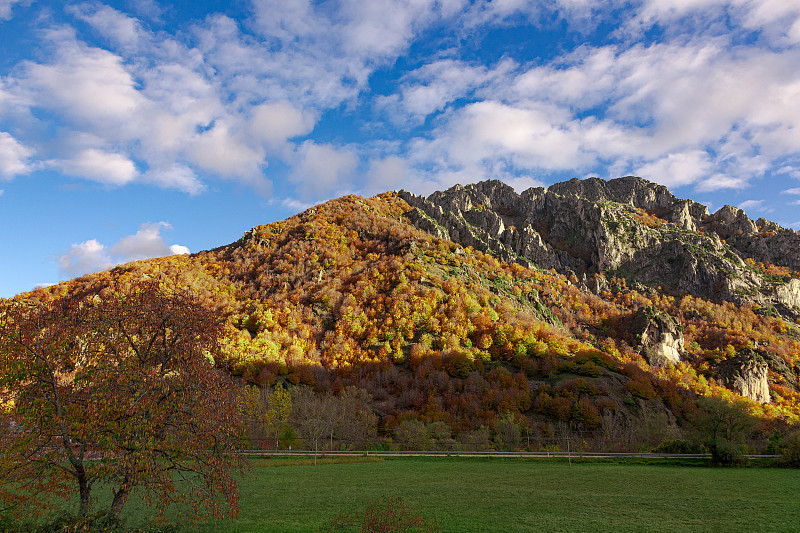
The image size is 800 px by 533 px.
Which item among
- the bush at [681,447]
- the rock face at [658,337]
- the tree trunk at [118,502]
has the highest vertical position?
the rock face at [658,337]

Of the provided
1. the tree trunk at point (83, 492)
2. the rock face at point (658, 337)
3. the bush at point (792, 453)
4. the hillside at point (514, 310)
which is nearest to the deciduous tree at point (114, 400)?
the tree trunk at point (83, 492)

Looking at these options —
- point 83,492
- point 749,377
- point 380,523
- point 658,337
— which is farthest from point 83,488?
point 749,377

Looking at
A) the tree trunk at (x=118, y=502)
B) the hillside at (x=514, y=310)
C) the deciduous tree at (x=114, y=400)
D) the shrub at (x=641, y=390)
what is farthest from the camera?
the hillside at (x=514, y=310)

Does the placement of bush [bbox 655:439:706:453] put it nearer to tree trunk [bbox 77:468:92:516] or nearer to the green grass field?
the green grass field

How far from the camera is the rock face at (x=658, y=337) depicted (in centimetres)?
10862

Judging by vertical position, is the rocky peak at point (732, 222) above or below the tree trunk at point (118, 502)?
above

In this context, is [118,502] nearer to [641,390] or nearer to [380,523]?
[380,523]

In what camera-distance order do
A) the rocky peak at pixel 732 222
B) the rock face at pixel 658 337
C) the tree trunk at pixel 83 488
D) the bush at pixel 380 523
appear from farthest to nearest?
the rocky peak at pixel 732 222
the rock face at pixel 658 337
the bush at pixel 380 523
the tree trunk at pixel 83 488

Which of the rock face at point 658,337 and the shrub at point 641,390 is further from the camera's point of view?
the rock face at point 658,337

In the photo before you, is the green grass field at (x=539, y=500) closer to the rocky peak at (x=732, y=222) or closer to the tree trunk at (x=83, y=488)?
the tree trunk at (x=83, y=488)

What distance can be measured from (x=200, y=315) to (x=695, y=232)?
8396 inches

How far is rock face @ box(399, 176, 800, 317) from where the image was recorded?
468 ft

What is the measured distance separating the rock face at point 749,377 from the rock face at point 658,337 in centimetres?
1134

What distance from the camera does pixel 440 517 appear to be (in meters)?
14.6
